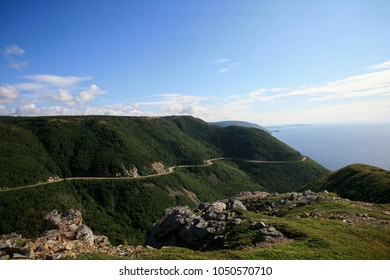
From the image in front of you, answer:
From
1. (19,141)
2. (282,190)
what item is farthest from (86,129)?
(282,190)

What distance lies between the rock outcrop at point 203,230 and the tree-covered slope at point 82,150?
90.5 metres

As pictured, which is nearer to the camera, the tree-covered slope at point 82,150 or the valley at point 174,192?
the valley at point 174,192

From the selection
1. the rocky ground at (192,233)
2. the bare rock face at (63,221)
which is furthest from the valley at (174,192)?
the bare rock face at (63,221)

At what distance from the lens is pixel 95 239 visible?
2583 centimetres

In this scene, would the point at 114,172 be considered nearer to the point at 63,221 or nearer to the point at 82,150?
the point at 82,150

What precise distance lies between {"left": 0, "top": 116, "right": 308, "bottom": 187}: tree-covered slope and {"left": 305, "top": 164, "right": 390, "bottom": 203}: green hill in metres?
90.2

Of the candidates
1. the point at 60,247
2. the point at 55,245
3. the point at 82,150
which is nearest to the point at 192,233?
the point at 60,247

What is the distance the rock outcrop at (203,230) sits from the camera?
76.8ft

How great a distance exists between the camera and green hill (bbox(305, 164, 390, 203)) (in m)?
46.7

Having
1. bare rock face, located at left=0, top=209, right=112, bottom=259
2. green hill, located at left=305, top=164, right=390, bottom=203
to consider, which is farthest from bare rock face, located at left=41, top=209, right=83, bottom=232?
green hill, located at left=305, top=164, right=390, bottom=203

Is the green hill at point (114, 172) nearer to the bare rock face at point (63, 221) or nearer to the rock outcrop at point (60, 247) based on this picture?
A: the bare rock face at point (63, 221)

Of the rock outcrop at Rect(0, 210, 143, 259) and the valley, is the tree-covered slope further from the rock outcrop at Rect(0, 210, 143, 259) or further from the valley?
the rock outcrop at Rect(0, 210, 143, 259)

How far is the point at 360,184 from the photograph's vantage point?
55406mm

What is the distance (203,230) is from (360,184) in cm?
4414
